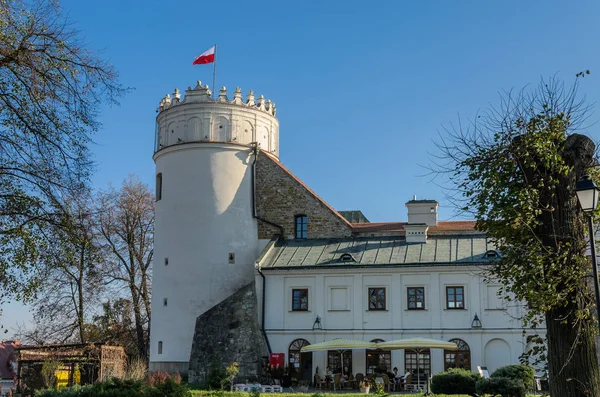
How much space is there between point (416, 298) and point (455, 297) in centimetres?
194

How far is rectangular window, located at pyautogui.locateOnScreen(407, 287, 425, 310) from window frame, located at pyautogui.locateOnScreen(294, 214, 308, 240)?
26.3 ft

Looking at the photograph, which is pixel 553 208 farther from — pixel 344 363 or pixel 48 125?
pixel 344 363

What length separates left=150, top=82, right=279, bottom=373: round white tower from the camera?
140 ft

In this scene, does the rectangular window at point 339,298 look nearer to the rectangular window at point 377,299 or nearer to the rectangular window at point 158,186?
the rectangular window at point 377,299

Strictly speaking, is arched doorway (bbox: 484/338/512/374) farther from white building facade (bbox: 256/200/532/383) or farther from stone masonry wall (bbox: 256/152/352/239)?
stone masonry wall (bbox: 256/152/352/239)

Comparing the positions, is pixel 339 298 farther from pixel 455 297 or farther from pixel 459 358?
pixel 459 358

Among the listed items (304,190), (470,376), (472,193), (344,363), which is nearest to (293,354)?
(344,363)

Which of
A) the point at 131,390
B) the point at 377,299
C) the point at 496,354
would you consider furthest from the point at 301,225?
the point at 131,390

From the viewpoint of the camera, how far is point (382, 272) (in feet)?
129

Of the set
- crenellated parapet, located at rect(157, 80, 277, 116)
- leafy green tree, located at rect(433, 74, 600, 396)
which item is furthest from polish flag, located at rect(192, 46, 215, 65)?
leafy green tree, located at rect(433, 74, 600, 396)

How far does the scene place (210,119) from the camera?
44656 mm

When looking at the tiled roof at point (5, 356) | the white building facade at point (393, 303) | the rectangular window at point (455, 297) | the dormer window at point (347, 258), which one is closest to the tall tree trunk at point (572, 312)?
the white building facade at point (393, 303)

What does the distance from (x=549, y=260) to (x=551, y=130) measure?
7.51 feet

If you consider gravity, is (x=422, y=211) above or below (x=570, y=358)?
above
